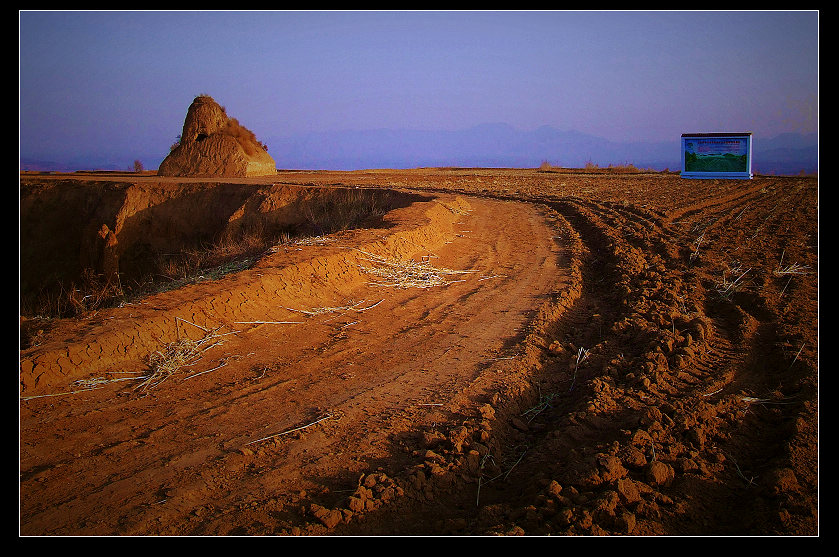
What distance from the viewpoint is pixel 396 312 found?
5.84 metres

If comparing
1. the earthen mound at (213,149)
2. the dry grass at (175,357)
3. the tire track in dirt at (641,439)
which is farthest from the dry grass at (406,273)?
the earthen mound at (213,149)

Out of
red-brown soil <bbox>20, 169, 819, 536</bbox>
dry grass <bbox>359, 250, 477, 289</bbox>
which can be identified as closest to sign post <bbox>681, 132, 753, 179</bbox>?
red-brown soil <bbox>20, 169, 819, 536</bbox>

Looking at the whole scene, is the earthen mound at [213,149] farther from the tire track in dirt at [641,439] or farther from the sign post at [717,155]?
the tire track in dirt at [641,439]

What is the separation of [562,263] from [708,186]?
14174 mm

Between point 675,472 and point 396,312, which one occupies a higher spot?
point 396,312

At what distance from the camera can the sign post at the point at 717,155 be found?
73.6ft

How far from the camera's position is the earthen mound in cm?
2500

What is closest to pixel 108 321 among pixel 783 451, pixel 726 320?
pixel 783 451

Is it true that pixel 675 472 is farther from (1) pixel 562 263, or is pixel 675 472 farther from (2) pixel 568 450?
(1) pixel 562 263

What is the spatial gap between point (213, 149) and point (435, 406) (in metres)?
24.4

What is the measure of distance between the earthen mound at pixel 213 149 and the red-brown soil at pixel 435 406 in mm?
19572

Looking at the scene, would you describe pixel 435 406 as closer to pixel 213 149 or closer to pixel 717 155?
pixel 717 155

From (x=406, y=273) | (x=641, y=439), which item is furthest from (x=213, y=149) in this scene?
(x=641, y=439)
